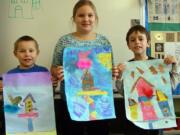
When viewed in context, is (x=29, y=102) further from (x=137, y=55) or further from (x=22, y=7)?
(x=22, y=7)

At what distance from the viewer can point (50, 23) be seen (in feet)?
6.54

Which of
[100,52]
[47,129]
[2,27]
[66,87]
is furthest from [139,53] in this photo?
[2,27]

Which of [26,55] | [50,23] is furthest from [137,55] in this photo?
[50,23]

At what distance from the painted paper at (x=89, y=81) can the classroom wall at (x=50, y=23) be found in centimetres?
60

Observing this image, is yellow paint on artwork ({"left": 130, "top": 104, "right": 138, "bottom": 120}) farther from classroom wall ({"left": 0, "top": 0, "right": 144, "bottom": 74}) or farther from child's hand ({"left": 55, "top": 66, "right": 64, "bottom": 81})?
classroom wall ({"left": 0, "top": 0, "right": 144, "bottom": 74})

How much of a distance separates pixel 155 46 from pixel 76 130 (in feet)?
3.06

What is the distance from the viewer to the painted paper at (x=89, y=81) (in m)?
1.42

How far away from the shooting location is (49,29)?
1994 millimetres

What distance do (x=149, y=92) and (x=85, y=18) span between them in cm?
51

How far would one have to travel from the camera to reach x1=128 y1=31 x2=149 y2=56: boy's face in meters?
1.56

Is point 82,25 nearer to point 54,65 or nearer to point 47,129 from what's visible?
point 54,65

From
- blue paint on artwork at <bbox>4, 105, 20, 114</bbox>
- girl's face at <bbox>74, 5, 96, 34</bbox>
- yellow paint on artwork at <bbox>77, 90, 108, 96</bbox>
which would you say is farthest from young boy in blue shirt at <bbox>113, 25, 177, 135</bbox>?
blue paint on artwork at <bbox>4, 105, 20, 114</bbox>

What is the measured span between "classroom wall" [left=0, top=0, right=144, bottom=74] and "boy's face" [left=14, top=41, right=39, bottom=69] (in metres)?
0.44

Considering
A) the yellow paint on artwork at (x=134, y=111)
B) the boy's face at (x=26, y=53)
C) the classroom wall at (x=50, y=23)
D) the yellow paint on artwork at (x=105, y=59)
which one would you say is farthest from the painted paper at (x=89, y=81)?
the classroom wall at (x=50, y=23)
